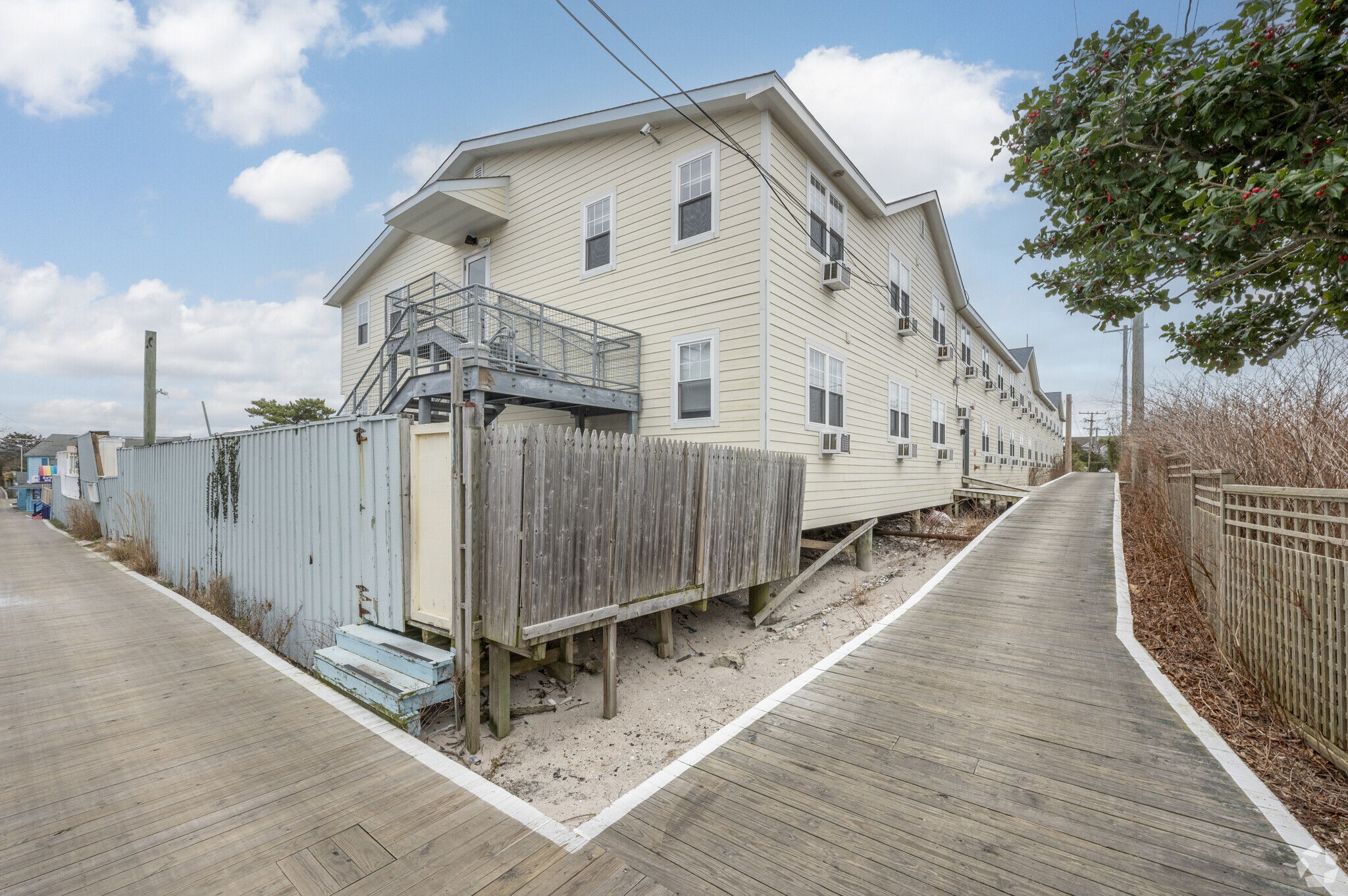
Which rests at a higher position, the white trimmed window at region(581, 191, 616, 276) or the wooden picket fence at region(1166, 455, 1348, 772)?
the white trimmed window at region(581, 191, 616, 276)

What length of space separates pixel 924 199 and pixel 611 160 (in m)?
8.38

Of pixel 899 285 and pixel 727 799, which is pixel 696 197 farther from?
pixel 727 799

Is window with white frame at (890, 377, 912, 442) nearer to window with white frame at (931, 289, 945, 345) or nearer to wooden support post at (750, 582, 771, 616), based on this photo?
window with white frame at (931, 289, 945, 345)

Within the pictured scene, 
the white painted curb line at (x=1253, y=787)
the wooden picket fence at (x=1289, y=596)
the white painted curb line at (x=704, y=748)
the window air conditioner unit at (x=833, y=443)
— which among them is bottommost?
the white painted curb line at (x=704, y=748)

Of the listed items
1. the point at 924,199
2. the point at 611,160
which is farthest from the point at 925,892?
the point at 924,199

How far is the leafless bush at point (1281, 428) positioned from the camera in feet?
17.7

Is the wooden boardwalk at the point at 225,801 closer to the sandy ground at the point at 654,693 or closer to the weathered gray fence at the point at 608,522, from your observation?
the sandy ground at the point at 654,693

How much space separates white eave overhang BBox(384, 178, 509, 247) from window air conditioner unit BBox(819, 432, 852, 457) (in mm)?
8444

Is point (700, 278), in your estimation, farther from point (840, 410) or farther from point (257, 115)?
point (257, 115)

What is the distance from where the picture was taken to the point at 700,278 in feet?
31.5

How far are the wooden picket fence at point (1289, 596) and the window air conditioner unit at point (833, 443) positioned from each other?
5.44 meters

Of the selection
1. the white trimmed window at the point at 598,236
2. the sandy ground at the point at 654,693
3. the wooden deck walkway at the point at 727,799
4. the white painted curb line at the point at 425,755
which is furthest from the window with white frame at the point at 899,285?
the white painted curb line at the point at 425,755

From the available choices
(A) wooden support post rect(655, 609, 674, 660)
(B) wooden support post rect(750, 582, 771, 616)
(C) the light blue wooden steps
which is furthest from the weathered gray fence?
(A) wooden support post rect(655, 609, 674, 660)

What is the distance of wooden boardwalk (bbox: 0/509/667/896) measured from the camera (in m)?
2.61
